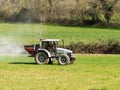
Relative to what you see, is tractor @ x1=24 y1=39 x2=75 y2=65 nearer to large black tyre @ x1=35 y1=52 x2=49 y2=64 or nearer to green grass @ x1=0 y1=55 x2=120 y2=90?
large black tyre @ x1=35 y1=52 x2=49 y2=64

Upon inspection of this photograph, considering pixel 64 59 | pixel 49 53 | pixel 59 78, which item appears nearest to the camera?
pixel 59 78

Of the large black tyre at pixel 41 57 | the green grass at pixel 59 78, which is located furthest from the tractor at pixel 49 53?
the green grass at pixel 59 78

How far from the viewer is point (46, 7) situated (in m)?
76.8

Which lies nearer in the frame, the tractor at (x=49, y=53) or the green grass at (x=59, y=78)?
the green grass at (x=59, y=78)

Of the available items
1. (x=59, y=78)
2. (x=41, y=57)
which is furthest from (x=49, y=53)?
(x=59, y=78)

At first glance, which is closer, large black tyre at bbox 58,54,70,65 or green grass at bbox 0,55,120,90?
green grass at bbox 0,55,120,90

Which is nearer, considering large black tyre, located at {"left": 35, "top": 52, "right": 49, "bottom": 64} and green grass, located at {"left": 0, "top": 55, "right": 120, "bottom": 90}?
green grass, located at {"left": 0, "top": 55, "right": 120, "bottom": 90}

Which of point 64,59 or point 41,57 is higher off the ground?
point 41,57

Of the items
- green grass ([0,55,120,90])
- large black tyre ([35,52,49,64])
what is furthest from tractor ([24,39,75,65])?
green grass ([0,55,120,90])

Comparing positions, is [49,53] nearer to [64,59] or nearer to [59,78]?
[64,59]

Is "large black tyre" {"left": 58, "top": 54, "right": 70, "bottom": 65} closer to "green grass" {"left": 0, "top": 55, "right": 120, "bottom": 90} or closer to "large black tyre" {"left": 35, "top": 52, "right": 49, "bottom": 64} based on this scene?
"large black tyre" {"left": 35, "top": 52, "right": 49, "bottom": 64}

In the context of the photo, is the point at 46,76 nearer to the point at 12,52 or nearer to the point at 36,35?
the point at 12,52

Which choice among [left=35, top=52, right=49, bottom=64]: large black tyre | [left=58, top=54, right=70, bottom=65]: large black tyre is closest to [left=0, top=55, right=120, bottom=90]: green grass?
[left=35, top=52, right=49, bottom=64]: large black tyre

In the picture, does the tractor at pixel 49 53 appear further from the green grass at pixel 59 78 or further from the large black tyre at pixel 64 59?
the green grass at pixel 59 78
